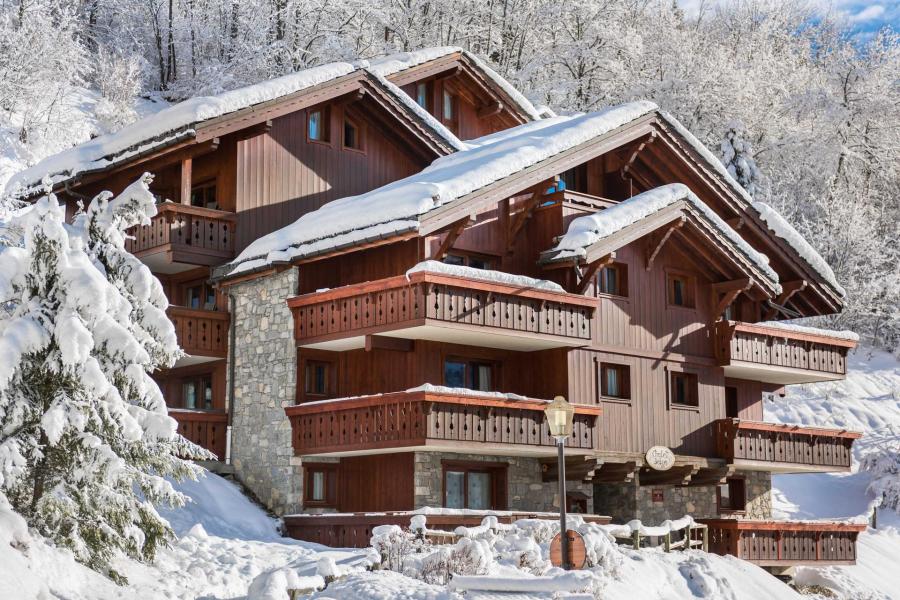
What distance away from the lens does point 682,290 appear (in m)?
33.7

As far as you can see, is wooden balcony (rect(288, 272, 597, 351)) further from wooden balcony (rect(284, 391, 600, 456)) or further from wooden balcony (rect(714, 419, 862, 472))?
wooden balcony (rect(714, 419, 862, 472))

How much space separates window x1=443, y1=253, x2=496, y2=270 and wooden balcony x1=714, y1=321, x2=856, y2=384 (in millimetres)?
6504

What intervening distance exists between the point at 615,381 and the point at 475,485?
15.3ft

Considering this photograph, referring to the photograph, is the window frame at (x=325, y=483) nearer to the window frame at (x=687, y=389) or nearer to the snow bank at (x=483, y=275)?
the snow bank at (x=483, y=275)

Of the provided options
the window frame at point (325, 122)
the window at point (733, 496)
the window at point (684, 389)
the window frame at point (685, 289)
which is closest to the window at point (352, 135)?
the window frame at point (325, 122)

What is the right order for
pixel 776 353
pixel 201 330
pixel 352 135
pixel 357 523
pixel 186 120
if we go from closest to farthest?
pixel 357 523, pixel 186 120, pixel 201 330, pixel 776 353, pixel 352 135

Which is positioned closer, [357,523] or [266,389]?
[357,523]

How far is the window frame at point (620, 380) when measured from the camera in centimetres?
3087

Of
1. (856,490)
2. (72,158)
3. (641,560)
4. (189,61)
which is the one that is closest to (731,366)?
(641,560)

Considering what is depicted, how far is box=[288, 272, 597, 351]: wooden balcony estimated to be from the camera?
87.8ft

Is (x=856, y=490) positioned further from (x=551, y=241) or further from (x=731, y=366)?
(x=551, y=241)

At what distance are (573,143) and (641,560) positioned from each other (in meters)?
10.4

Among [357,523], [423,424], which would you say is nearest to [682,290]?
[423,424]

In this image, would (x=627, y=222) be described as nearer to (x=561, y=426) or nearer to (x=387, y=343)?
(x=387, y=343)
